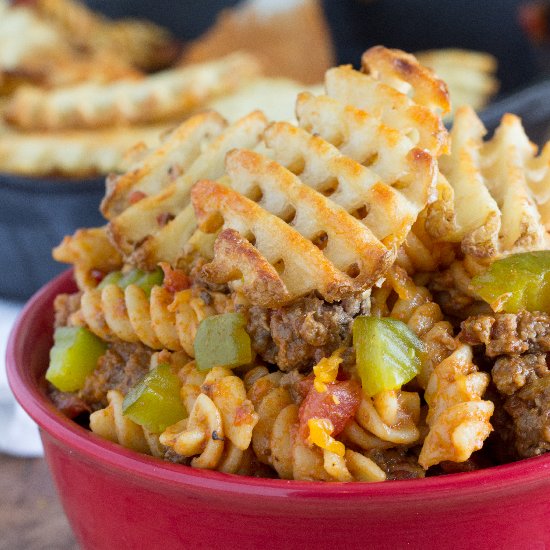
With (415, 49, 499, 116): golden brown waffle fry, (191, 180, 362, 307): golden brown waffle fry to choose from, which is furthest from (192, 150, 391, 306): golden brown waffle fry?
(415, 49, 499, 116): golden brown waffle fry

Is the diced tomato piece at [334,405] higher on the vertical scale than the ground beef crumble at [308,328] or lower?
lower

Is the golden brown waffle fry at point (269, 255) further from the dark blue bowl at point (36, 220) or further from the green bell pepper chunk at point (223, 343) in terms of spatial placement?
the dark blue bowl at point (36, 220)

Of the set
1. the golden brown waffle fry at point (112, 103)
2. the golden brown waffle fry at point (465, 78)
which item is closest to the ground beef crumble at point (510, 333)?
the golden brown waffle fry at point (112, 103)

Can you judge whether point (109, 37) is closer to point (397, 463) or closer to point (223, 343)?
point (223, 343)

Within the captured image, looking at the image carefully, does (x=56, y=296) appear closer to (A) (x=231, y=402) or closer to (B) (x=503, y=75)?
(A) (x=231, y=402)

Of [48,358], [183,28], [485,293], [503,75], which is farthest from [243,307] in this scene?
[183,28]

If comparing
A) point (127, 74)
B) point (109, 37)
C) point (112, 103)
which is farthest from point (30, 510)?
point (109, 37)

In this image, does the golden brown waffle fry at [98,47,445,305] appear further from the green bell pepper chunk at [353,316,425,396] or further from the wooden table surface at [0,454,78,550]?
the wooden table surface at [0,454,78,550]
